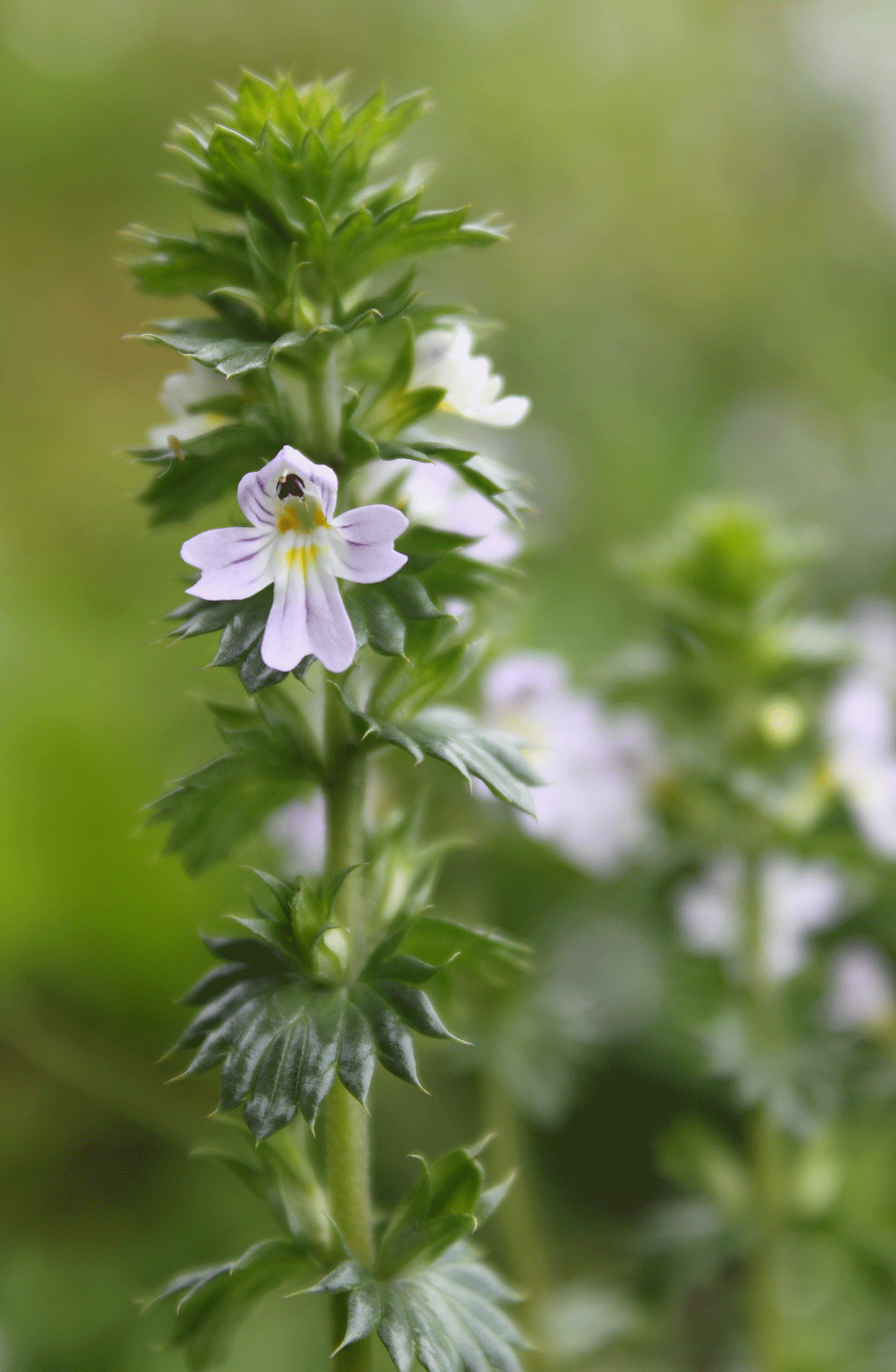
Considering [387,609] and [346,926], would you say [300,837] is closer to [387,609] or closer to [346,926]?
[346,926]

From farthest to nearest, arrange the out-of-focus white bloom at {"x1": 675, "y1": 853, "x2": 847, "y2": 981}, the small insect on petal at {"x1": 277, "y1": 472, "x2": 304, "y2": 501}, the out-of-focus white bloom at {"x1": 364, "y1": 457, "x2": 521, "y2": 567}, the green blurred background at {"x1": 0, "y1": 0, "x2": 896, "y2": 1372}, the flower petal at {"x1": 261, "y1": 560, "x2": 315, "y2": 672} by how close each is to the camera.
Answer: the green blurred background at {"x1": 0, "y1": 0, "x2": 896, "y2": 1372}
the out-of-focus white bloom at {"x1": 675, "y1": 853, "x2": 847, "y2": 981}
the out-of-focus white bloom at {"x1": 364, "y1": 457, "x2": 521, "y2": 567}
the small insect on petal at {"x1": 277, "y1": 472, "x2": 304, "y2": 501}
the flower petal at {"x1": 261, "y1": 560, "x2": 315, "y2": 672}

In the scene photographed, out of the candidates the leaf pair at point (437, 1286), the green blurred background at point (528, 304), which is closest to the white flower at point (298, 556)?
the leaf pair at point (437, 1286)

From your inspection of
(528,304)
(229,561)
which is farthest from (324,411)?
(528,304)

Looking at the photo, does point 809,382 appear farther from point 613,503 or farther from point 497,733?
point 497,733

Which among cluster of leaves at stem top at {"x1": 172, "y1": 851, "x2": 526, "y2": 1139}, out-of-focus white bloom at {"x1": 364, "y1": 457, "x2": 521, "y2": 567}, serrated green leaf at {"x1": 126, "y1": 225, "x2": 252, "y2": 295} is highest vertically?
serrated green leaf at {"x1": 126, "y1": 225, "x2": 252, "y2": 295}

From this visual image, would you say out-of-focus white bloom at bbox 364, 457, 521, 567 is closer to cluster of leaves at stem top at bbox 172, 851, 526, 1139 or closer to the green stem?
the green stem

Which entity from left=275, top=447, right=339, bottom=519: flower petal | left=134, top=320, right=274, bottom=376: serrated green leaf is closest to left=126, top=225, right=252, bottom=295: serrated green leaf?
left=134, top=320, right=274, bottom=376: serrated green leaf
